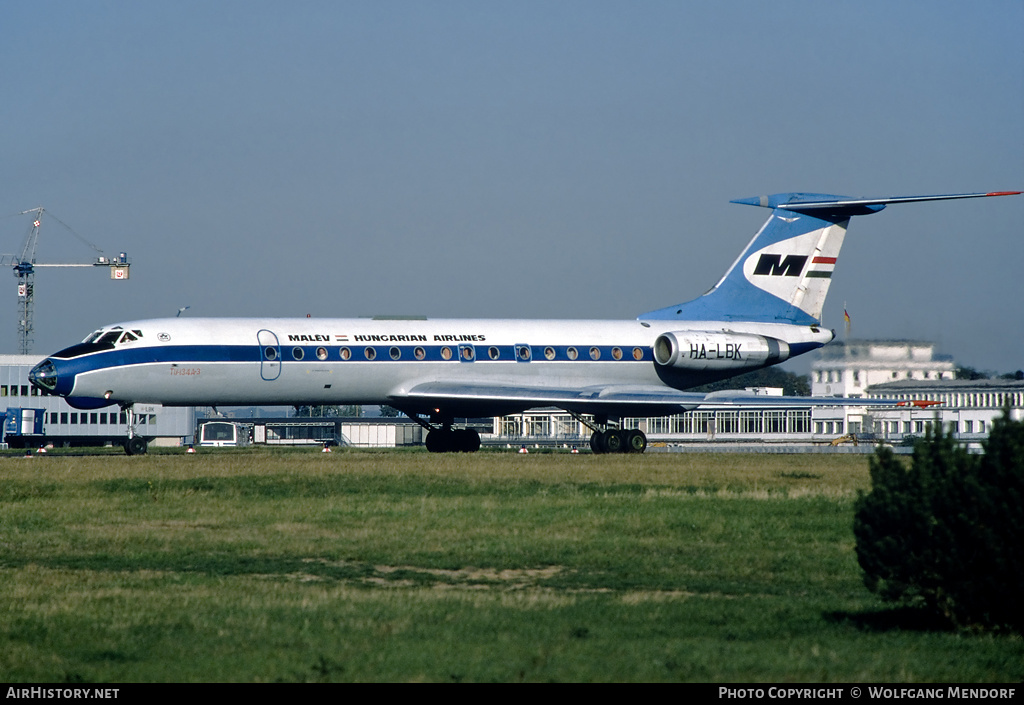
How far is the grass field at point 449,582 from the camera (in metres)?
9.74

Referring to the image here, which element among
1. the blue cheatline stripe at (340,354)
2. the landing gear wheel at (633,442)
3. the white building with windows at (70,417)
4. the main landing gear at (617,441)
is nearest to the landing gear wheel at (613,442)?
the main landing gear at (617,441)

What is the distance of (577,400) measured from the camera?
117 feet

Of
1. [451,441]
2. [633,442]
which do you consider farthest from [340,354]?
[633,442]

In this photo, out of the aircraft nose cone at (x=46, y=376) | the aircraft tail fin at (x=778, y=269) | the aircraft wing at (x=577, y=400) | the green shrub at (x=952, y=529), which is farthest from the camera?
the aircraft tail fin at (x=778, y=269)

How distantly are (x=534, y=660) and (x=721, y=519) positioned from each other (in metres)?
9.31

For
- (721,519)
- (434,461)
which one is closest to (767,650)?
(721,519)

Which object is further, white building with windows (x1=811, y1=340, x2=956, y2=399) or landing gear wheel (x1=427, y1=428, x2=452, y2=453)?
white building with windows (x1=811, y1=340, x2=956, y2=399)

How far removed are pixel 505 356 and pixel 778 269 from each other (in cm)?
1079

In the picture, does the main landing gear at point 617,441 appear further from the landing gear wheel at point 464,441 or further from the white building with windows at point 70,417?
the white building with windows at point 70,417

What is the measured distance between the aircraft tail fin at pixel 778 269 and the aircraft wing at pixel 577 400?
219 inches

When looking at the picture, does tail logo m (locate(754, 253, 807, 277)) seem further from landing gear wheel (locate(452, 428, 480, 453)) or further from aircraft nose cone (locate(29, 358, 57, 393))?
aircraft nose cone (locate(29, 358, 57, 393))

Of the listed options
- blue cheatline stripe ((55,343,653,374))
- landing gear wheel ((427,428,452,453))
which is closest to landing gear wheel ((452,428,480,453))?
landing gear wheel ((427,428,452,453))

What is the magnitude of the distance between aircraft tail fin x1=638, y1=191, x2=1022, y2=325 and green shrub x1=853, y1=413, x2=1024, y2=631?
30318mm

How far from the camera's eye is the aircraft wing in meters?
35.3
